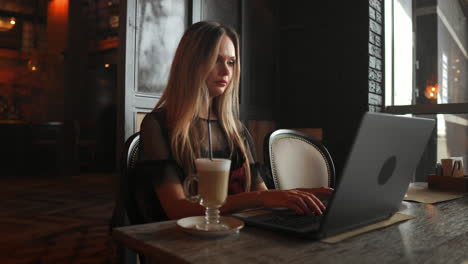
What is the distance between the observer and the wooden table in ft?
1.97

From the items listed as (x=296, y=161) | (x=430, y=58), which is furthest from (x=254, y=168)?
(x=430, y=58)

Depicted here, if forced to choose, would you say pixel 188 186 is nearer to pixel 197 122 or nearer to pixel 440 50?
pixel 197 122

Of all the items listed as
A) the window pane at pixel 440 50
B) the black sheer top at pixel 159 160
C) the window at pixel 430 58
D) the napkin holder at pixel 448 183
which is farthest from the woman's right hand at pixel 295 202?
the window pane at pixel 440 50

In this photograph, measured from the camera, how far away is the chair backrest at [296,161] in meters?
1.46

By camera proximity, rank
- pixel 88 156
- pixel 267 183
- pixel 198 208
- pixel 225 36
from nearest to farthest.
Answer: pixel 198 208, pixel 225 36, pixel 267 183, pixel 88 156

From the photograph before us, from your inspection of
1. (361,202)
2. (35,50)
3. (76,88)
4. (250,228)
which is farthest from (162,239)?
(35,50)

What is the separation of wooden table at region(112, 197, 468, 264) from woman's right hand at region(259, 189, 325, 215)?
0.42ft

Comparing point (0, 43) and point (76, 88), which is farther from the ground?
point (0, 43)

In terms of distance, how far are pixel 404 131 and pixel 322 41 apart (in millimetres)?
3068

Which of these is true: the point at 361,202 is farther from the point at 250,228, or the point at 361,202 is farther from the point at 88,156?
the point at 88,156

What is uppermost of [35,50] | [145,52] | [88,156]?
[35,50]

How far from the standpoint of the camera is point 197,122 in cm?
132

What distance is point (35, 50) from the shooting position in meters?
8.56

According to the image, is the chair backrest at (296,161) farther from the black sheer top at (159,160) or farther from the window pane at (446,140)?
the window pane at (446,140)
